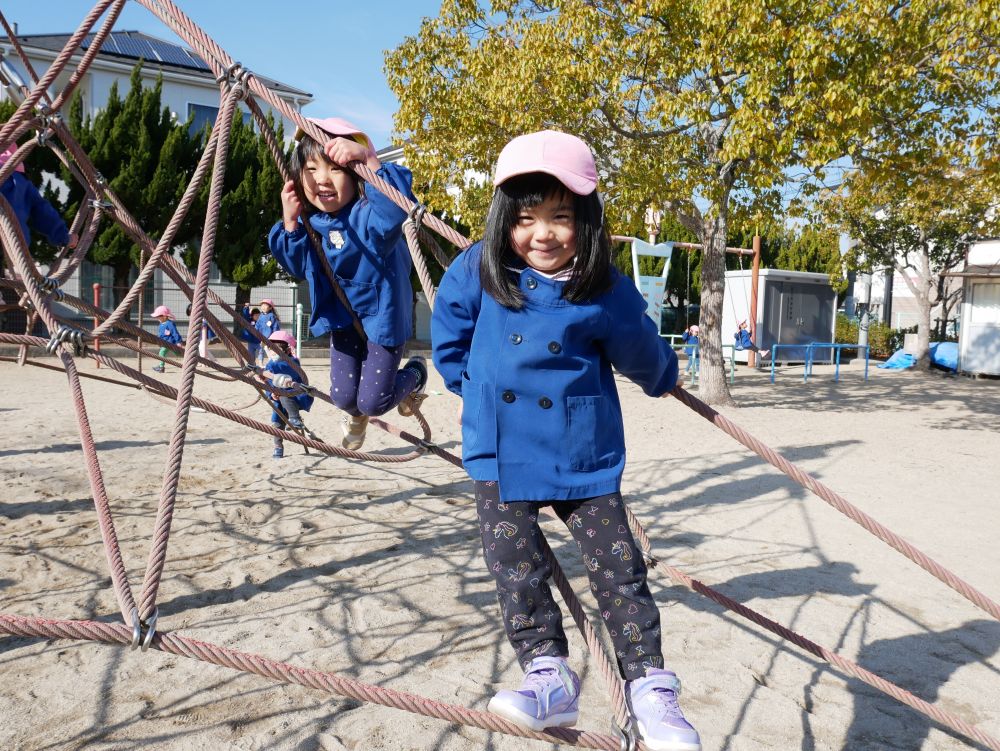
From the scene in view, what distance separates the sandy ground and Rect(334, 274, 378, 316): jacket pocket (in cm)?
118

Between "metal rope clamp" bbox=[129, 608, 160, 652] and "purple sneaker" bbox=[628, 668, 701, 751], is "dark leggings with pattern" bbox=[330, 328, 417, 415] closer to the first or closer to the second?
"metal rope clamp" bbox=[129, 608, 160, 652]

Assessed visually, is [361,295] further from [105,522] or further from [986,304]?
[986,304]

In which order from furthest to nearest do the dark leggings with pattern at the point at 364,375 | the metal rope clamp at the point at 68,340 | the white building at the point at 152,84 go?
the white building at the point at 152,84 < the dark leggings with pattern at the point at 364,375 < the metal rope clamp at the point at 68,340

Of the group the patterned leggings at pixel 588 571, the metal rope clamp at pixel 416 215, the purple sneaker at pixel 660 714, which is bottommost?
the purple sneaker at pixel 660 714

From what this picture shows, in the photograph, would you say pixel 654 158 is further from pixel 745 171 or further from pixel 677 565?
pixel 677 565

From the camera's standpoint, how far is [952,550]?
443cm

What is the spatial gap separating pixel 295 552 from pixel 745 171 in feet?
24.2

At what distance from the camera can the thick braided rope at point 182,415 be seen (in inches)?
64.5

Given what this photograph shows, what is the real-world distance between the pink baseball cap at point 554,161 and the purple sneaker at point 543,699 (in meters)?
0.89

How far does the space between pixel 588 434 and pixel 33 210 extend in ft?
11.7

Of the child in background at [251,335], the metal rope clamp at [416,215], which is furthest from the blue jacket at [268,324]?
the metal rope clamp at [416,215]

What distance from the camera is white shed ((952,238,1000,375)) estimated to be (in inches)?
617

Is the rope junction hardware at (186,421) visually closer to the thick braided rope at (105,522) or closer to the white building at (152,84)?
the thick braided rope at (105,522)

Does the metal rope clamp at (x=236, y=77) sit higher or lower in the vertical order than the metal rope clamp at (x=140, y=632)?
higher
